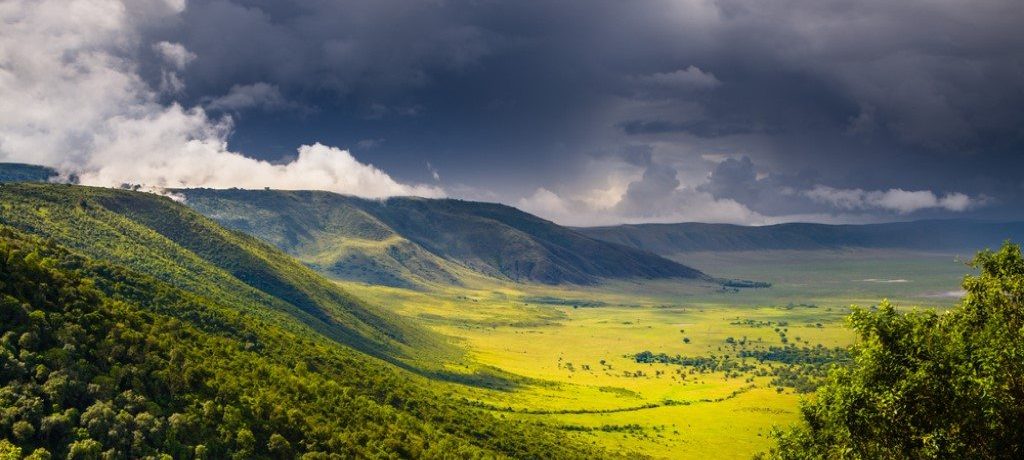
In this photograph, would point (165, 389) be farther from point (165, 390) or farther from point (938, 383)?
point (938, 383)

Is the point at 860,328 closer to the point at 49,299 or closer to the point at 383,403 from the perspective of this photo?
the point at 49,299

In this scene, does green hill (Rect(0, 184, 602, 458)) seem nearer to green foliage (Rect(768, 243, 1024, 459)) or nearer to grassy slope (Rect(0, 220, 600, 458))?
grassy slope (Rect(0, 220, 600, 458))

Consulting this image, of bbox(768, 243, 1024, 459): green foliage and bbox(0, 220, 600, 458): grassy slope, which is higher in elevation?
bbox(768, 243, 1024, 459): green foliage

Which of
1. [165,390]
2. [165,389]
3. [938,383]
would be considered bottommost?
[165,390]

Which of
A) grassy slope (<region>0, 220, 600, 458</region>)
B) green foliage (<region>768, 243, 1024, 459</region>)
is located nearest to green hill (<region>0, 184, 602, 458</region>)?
grassy slope (<region>0, 220, 600, 458</region>)

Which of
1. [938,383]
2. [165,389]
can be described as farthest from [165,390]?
[938,383]

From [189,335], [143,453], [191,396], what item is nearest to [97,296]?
[189,335]

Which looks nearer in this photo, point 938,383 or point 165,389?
point 938,383

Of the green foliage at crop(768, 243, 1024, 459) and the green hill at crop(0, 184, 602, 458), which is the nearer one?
the green foliage at crop(768, 243, 1024, 459)
